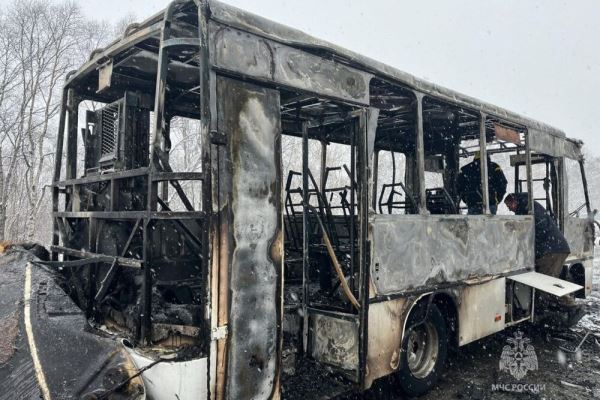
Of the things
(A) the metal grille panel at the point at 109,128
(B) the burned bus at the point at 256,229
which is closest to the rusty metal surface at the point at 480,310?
(B) the burned bus at the point at 256,229

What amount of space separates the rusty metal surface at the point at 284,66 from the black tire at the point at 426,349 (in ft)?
7.57

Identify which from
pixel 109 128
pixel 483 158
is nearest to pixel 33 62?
pixel 109 128

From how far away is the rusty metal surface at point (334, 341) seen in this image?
3.76 m

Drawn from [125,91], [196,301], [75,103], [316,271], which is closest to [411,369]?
[316,271]

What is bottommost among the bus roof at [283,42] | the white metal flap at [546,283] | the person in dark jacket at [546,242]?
the white metal flap at [546,283]

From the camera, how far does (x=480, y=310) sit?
16.9ft

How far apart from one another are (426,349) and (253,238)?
279cm

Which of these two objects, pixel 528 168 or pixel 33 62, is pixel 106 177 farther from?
pixel 33 62

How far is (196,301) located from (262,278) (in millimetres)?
1376

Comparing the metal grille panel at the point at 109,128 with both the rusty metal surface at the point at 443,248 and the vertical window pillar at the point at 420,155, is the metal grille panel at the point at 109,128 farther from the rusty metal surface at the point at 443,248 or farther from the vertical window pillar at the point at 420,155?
the vertical window pillar at the point at 420,155

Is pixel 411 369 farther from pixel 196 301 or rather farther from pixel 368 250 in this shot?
pixel 196 301

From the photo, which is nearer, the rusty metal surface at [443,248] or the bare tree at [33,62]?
the rusty metal surface at [443,248]

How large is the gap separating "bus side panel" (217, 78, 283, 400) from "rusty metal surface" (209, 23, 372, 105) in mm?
128

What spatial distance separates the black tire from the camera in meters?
4.41
